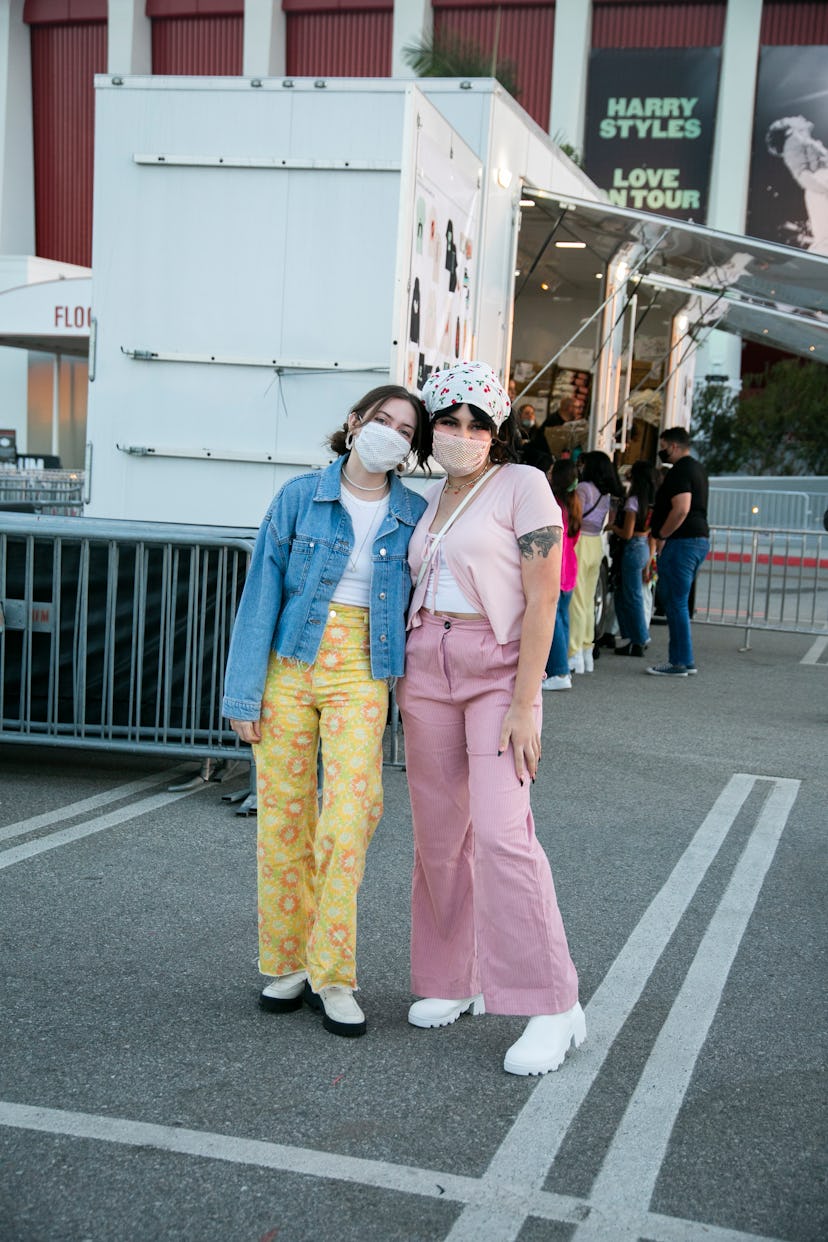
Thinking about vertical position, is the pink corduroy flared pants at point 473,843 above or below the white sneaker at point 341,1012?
above

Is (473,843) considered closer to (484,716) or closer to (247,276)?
(484,716)

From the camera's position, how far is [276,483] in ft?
27.3

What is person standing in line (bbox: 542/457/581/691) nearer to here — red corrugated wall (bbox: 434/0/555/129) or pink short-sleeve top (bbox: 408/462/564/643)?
pink short-sleeve top (bbox: 408/462/564/643)

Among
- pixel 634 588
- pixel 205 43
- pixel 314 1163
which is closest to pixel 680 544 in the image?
pixel 634 588

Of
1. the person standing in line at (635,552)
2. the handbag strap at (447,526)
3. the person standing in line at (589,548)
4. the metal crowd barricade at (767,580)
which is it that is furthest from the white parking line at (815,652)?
the handbag strap at (447,526)

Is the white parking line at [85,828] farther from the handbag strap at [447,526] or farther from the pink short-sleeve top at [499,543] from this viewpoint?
the pink short-sleeve top at [499,543]

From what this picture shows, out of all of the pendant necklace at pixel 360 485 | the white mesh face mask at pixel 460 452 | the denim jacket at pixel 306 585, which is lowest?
the denim jacket at pixel 306 585

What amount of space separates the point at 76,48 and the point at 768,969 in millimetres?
40104

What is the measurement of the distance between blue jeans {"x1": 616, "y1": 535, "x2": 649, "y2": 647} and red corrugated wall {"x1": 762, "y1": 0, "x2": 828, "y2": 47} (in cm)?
2713

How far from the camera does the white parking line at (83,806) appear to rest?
599 cm

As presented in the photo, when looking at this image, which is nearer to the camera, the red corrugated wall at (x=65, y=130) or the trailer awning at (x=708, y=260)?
A: the trailer awning at (x=708, y=260)

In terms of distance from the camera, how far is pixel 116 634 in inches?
268

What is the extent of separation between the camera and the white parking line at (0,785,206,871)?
559cm

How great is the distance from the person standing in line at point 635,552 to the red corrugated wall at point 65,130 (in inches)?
1201
